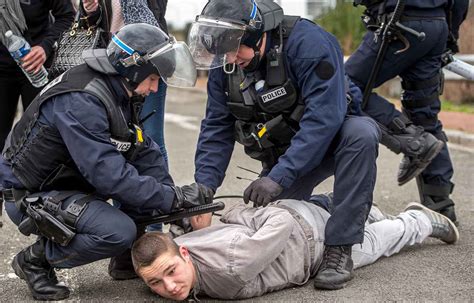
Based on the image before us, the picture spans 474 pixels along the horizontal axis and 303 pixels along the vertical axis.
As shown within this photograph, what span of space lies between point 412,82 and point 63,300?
2.48 meters

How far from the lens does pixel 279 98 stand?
413 cm

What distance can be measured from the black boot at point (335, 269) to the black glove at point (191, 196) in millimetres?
621

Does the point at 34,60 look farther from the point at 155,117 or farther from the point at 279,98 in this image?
the point at 279,98

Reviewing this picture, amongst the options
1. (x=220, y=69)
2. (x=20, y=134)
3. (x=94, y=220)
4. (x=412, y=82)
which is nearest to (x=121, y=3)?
(x=220, y=69)

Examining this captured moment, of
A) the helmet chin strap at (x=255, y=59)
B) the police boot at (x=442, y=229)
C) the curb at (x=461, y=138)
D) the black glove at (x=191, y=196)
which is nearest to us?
the black glove at (x=191, y=196)

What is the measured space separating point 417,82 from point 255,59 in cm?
133

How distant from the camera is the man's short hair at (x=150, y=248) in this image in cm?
361

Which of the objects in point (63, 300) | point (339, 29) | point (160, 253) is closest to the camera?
point (160, 253)

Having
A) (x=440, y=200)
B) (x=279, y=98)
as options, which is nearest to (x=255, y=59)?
(x=279, y=98)

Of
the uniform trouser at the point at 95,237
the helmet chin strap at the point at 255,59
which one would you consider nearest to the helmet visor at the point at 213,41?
the helmet chin strap at the point at 255,59

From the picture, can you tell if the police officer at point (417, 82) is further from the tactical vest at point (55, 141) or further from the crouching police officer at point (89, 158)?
the tactical vest at point (55, 141)

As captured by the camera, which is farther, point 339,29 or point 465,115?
point 339,29

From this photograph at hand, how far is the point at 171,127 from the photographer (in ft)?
35.2

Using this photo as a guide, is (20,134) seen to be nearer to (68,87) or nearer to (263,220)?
(68,87)
